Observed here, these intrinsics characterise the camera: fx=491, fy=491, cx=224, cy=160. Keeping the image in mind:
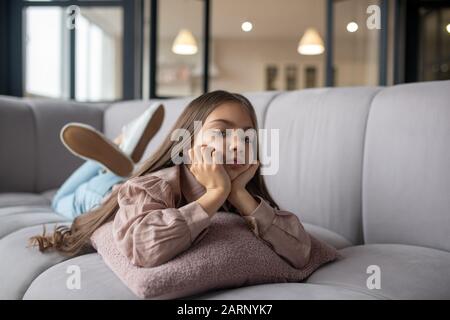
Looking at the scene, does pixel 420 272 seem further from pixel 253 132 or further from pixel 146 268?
pixel 146 268

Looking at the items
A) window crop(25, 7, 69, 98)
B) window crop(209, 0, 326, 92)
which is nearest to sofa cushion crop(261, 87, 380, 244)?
window crop(25, 7, 69, 98)

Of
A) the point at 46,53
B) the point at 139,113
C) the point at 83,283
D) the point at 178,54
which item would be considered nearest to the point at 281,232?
the point at 83,283

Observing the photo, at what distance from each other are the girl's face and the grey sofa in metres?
0.21

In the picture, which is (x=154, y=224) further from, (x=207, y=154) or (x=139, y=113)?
(x=139, y=113)

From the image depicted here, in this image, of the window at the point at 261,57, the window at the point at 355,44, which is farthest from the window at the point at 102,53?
the window at the point at 355,44

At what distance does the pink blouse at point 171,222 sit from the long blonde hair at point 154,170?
5cm

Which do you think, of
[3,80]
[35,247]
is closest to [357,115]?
[35,247]

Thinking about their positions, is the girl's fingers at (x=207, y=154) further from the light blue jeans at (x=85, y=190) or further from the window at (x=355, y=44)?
the window at (x=355, y=44)

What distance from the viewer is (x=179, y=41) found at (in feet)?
15.2

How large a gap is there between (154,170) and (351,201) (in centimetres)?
65

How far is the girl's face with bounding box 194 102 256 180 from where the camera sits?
31.6 inches

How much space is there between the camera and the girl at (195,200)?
0.77 m
